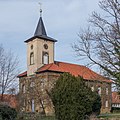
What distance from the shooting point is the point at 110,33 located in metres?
25.5

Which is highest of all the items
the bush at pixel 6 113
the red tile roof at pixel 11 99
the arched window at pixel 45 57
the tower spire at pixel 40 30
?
the tower spire at pixel 40 30

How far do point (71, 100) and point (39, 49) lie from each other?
44.7 metres

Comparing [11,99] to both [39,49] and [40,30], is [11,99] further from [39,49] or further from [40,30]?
[40,30]

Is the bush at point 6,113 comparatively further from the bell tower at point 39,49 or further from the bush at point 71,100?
the bell tower at point 39,49

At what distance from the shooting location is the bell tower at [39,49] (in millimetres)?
64438

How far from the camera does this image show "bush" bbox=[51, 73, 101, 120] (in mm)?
20430

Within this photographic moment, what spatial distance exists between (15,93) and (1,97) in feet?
15.2

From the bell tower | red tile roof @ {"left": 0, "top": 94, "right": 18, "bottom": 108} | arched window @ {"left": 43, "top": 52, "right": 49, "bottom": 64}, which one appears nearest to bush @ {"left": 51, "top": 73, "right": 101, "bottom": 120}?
red tile roof @ {"left": 0, "top": 94, "right": 18, "bottom": 108}

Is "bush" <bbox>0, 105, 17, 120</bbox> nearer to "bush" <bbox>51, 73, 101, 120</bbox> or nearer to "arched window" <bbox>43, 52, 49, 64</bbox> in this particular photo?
"bush" <bbox>51, 73, 101, 120</bbox>

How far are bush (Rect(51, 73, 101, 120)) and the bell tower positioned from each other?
4279 centimetres

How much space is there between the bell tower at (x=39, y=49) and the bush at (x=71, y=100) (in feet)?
140

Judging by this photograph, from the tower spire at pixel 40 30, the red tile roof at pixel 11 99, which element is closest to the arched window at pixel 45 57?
the tower spire at pixel 40 30

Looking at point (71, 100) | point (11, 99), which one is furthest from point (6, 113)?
point (11, 99)

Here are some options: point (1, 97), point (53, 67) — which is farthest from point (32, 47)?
point (1, 97)
